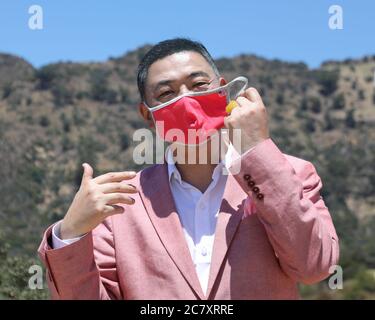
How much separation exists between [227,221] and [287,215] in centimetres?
29

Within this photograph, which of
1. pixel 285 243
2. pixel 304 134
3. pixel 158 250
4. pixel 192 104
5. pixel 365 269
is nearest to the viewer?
pixel 285 243

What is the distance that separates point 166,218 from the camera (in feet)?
9.79

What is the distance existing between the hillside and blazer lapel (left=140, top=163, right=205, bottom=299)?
933 inches

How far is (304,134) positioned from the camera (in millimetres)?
52438

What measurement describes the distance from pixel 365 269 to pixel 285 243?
102 ft

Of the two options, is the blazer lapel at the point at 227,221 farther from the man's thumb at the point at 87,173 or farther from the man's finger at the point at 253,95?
the man's thumb at the point at 87,173

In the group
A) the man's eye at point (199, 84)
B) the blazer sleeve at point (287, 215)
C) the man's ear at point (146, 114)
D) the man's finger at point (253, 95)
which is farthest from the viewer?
the man's ear at point (146, 114)

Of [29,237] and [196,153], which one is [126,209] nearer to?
[196,153]

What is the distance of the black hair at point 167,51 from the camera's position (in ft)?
10.9

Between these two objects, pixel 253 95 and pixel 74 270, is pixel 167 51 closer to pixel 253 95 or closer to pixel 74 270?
pixel 253 95

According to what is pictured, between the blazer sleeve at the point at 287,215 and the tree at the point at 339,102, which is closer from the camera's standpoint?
the blazer sleeve at the point at 287,215

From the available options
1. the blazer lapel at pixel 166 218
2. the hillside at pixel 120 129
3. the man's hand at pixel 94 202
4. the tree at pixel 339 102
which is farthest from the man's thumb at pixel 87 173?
the tree at pixel 339 102

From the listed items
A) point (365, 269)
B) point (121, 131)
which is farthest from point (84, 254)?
point (121, 131)
